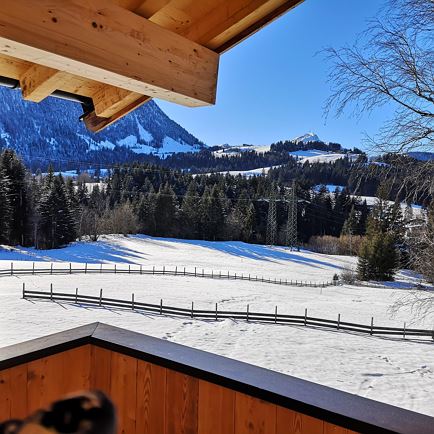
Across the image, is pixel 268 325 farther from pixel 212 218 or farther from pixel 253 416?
pixel 212 218

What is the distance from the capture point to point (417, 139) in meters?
3.77

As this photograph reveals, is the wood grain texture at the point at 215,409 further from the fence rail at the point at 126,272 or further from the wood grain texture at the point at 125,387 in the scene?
the fence rail at the point at 126,272

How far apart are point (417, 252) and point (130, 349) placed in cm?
414

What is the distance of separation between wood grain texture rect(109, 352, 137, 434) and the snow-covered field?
20.3ft

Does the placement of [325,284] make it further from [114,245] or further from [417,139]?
[417,139]

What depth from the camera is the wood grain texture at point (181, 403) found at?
1601 mm

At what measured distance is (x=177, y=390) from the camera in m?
1.64

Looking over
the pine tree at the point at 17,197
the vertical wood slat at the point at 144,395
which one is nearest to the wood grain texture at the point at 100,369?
the vertical wood slat at the point at 144,395

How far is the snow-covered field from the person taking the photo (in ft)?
26.8

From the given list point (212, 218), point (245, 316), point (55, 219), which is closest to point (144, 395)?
point (245, 316)

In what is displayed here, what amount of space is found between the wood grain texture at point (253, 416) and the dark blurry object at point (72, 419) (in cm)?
105

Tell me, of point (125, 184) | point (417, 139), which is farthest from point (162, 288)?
point (125, 184)

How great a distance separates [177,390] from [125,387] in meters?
0.32

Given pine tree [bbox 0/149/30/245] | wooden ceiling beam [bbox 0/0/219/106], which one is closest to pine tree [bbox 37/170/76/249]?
pine tree [bbox 0/149/30/245]
